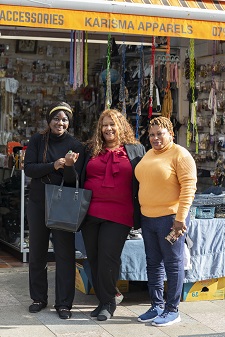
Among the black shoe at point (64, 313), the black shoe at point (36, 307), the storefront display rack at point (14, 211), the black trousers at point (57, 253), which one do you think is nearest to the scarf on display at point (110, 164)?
the black trousers at point (57, 253)

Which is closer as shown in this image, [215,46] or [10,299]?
[10,299]

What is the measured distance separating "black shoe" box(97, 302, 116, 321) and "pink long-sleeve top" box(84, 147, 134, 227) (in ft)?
2.30

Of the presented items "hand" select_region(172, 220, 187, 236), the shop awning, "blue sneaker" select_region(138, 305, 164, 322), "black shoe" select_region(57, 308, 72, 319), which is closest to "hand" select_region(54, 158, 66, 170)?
"hand" select_region(172, 220, 187, 236)

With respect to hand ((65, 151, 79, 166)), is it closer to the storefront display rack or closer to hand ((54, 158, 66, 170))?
hand ((54, 158, 66, 170))

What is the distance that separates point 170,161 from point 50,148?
3.34ft

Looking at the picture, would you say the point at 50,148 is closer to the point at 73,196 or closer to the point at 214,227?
the point at 73,196

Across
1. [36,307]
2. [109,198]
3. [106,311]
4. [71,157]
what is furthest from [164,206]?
[36,307]

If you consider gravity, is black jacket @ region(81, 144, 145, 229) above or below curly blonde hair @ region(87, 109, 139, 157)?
below

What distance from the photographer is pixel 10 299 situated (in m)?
6.61

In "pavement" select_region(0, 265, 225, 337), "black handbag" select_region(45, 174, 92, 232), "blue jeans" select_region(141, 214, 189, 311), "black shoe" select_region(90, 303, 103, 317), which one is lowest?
"pavement" select_region(0, 265, 225, 337)

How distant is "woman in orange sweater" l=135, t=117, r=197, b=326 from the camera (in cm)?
559

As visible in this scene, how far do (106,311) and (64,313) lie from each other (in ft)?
1.13

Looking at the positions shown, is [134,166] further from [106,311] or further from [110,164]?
[106,311]

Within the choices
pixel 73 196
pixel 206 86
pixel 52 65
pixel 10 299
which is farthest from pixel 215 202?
pixel 52 65
